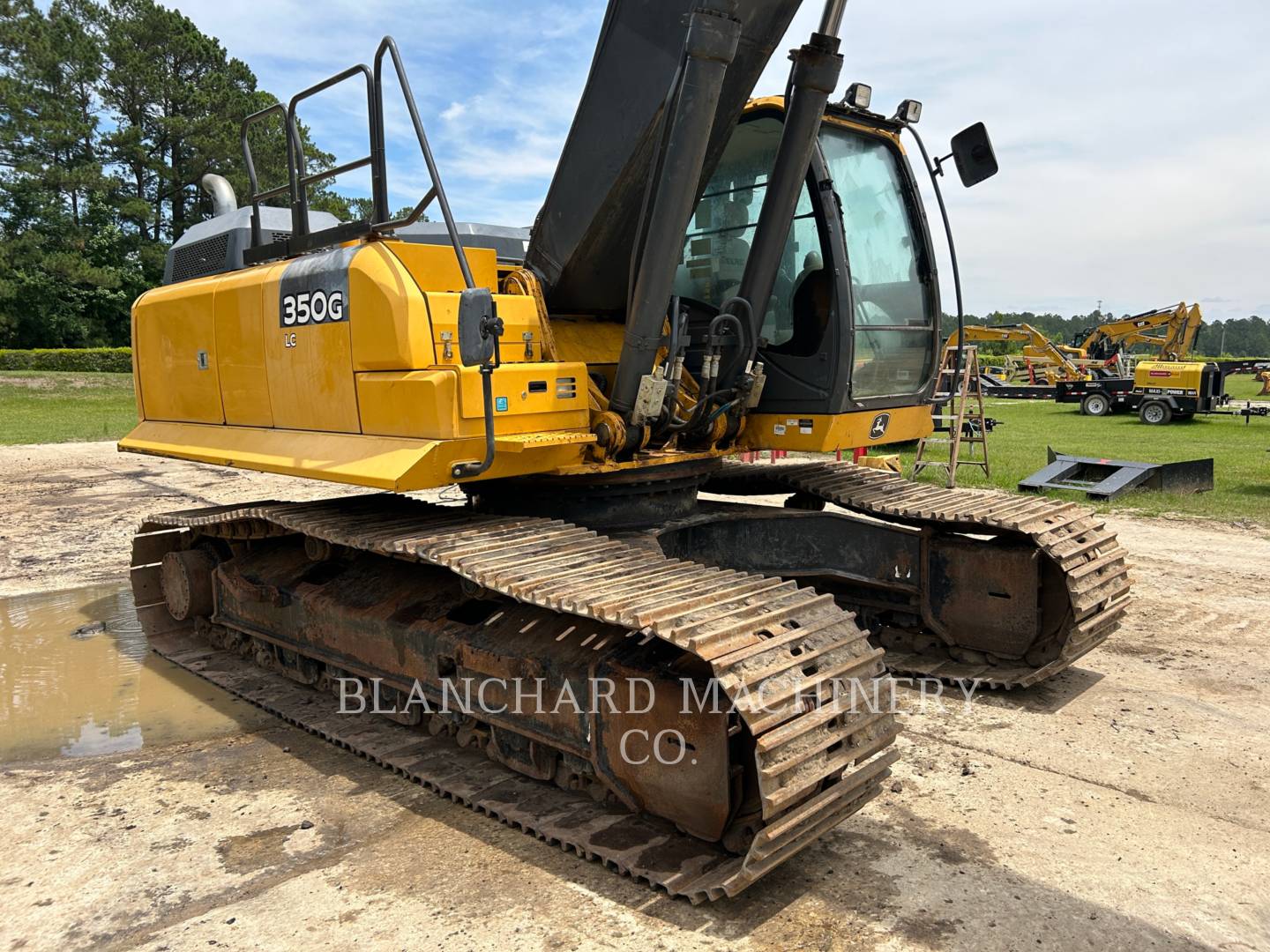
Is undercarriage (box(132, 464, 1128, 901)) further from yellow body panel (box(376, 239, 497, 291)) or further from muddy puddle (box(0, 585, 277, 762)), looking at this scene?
yellow body panel (box(376, 239, 497, 291))

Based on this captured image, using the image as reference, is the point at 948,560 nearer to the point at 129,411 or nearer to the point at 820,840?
the point at 820,840

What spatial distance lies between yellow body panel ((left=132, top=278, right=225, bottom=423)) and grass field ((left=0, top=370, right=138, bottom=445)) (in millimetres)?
12717

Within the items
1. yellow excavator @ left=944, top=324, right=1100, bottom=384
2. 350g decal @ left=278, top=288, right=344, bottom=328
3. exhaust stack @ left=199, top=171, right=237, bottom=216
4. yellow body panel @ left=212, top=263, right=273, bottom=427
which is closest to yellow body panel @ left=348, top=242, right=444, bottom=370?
350g decal @ left=278, top=288, right=344, bottom=328

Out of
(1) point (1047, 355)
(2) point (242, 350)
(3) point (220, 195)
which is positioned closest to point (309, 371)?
(2) point (242, 350)

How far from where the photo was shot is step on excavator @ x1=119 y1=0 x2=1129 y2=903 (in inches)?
134

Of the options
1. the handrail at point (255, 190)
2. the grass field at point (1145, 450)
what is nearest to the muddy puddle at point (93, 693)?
the handrail at point (255, 190)

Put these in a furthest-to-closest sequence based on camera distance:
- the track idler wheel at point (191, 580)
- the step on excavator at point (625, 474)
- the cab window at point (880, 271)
→ the track idler wheel at point (191, 580), the cab window at point (880, 271), the step on excavator at point (625, 474)

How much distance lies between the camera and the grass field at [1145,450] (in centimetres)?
1035

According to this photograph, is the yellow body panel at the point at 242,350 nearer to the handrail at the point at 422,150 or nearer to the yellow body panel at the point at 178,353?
the yellow body panel at the point at 178,353

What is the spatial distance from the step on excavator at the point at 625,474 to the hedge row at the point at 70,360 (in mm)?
30549

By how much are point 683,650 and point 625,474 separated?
1502 mm

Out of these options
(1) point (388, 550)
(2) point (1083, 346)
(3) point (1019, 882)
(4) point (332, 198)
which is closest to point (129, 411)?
(4) point (332, 198)

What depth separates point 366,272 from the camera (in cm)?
417

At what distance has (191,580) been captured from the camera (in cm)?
608
